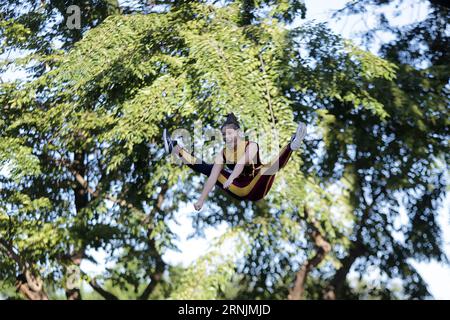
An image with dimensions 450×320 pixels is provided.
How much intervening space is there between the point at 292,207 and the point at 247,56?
2.08 m

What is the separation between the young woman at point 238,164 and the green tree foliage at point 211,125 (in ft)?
7.99

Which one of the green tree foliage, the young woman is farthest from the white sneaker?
the green tree foliage

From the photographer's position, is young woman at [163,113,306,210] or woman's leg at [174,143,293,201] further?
woman's leg at [174,143,293,201]

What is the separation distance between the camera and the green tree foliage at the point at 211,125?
364 inches

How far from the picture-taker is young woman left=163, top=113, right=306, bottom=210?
5457 mm

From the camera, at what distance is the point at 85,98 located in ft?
32.3

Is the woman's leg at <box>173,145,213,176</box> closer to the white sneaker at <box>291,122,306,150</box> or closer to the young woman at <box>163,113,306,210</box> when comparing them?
the young woman at <box>163,113,306,210</box>

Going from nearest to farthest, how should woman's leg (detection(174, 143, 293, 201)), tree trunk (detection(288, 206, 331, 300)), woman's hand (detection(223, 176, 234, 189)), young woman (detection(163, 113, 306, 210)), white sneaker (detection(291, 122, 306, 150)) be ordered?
1. white sneaker (detection(291, 122, 306, 150))
2. woman's hand (detection(223, 176, 234, 189))
3. young woman (detection(163, 113, 306, 210))
4. woman's leg (detection(174, 143, 293, 201))
5. tree trunk (detection(288, 206, 331, 300))

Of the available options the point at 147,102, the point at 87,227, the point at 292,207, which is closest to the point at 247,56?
the point at 147,102

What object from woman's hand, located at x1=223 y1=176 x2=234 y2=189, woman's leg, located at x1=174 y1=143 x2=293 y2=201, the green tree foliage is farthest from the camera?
the green tree foliage

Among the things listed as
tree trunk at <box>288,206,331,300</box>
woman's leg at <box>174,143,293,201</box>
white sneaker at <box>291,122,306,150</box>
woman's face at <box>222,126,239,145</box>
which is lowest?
tree trunk at <box>288,206,331,300</box>

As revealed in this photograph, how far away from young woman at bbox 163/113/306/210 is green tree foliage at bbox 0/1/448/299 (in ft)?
7.99

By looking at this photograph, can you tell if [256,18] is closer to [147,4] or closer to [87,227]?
[147,4]

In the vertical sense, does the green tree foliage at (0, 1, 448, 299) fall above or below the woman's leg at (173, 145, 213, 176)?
below
